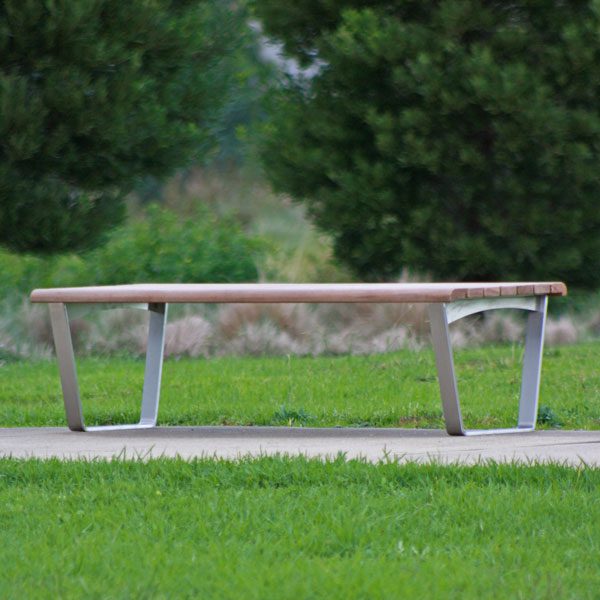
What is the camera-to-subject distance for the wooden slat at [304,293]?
6285 mm

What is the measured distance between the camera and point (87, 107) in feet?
43.0

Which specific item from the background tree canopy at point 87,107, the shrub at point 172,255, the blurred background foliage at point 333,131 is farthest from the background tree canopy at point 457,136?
the background tree canopy at point 87,107

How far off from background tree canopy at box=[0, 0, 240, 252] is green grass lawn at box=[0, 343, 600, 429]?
5.42ft

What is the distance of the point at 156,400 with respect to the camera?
7.61 m

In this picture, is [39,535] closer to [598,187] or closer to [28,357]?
[28,357]

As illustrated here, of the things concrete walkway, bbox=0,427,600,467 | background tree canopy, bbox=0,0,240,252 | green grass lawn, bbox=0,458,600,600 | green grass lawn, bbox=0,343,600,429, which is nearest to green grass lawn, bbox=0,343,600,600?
green grass lawn, bbox=0,458,600,600

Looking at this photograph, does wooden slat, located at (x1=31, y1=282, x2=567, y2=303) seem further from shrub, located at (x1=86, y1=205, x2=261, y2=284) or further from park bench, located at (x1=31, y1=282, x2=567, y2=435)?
shrub, located at (x1=86, y1=205, x2=261, y2=284)

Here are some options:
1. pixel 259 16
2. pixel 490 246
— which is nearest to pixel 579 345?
pixel 490 246

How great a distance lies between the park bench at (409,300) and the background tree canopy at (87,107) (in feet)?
19.4

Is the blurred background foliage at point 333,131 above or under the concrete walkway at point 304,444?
above

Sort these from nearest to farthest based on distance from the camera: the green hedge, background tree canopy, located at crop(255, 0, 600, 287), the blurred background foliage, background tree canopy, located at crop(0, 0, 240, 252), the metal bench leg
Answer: the metal bench leg, background tree canopy, located at crop(0, 0, 240, 252), the blurred background foliage, background tree canopy, located at crop(255, 0, 600, 287), the green hedge

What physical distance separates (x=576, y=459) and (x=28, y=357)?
Answer: 340 inches

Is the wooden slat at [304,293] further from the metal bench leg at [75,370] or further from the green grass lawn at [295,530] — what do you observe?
the green grass lawn at [295,530]

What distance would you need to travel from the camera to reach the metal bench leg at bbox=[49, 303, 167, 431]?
7.07 metres
